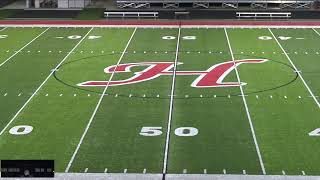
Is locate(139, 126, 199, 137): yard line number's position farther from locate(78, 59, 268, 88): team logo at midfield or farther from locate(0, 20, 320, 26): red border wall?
locate(0, 20, 320, 26): red border wall

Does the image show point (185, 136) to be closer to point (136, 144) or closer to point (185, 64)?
point (136, 144)

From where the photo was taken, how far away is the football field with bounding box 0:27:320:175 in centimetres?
1373

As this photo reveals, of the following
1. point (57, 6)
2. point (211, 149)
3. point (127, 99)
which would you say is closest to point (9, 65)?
point (127, 99)

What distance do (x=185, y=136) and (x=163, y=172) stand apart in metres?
2.32

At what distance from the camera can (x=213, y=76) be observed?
20484mm

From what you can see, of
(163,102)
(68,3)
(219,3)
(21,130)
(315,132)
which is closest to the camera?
(315,132)

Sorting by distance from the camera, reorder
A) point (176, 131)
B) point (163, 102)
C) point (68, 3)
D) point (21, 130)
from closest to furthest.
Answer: point (176, 131), point (21, 130), point (163, 102), point (68, 3)

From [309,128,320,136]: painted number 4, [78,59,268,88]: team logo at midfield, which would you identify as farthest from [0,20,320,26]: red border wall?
[309,128,320,136]: painted number 4

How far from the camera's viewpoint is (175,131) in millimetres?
15398

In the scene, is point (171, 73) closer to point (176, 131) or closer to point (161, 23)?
point (176, 131)

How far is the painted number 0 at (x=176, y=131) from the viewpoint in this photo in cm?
1523

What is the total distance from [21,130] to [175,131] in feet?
12.8

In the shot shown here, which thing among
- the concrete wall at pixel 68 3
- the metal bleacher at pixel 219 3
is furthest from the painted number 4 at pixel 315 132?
the concrete wall at pixel 68 3

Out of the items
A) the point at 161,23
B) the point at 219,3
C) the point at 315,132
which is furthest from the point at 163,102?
the point at 219,3
